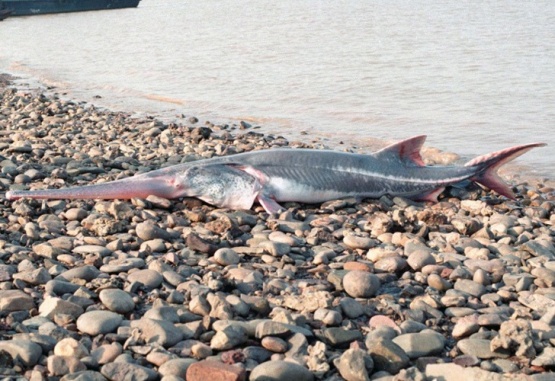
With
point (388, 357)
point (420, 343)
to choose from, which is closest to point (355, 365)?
point (388, 357)

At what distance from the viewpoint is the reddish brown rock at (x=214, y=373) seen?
11.5ft

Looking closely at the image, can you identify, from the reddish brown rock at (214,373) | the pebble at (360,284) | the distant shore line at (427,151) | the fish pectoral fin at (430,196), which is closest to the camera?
the reddish brown rock at (214,373)

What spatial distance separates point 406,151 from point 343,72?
1336cm

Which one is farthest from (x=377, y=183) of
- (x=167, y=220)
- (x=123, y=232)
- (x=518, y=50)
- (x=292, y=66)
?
(x=518, y=50)

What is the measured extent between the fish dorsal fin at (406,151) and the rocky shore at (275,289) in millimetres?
535

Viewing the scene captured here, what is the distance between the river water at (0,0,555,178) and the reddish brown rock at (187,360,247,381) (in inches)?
297

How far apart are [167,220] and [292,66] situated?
16779mm

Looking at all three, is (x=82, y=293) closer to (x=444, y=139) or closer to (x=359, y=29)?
(x=444, y=139)

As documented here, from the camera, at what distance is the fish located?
A: 7195 mm

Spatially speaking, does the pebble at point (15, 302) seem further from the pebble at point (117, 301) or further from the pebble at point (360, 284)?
the pebble at point (360, 284)

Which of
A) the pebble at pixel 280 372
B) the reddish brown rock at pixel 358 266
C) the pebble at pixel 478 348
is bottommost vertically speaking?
the reddish brown rock at pixel 358 266

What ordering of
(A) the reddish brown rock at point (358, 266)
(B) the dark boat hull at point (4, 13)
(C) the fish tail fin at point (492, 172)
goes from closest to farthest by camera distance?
(A) the reddish brown rock at point (358, 266)
(C) the fish tail fin at point (492, 172)
(B) the dark boat hull at point (4, 13)

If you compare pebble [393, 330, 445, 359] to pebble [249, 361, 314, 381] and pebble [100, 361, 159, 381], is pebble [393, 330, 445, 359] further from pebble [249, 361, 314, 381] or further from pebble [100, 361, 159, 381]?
pebble [100, 361, 159, 381]

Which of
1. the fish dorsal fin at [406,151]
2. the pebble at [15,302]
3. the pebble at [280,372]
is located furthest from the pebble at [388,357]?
the fish dorsal fin at [406,151]
